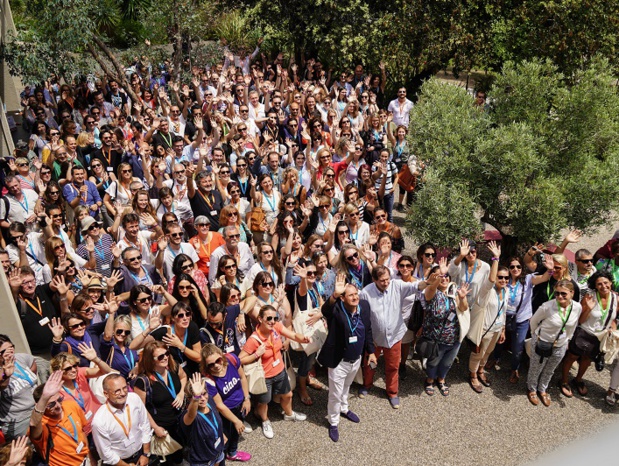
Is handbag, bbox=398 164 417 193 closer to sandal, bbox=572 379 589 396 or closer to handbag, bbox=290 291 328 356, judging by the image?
sandal, bbox=572 379 589 396

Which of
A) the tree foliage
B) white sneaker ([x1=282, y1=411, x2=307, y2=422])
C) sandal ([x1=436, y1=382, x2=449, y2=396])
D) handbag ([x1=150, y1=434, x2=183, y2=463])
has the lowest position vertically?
sandal ([x1=436, y1=382, x2=449, y2=396])

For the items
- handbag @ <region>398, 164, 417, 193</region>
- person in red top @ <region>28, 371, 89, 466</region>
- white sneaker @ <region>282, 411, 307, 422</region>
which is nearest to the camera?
person in red top @ <region>28, 371, 89, 466</region>

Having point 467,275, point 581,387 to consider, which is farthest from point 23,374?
point 581,387

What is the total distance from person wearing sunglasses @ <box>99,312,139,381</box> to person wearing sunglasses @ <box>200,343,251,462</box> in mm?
806

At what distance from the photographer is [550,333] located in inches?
273

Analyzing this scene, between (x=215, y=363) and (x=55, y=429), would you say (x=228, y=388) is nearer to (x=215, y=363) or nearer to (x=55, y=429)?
(x=215, y=363)

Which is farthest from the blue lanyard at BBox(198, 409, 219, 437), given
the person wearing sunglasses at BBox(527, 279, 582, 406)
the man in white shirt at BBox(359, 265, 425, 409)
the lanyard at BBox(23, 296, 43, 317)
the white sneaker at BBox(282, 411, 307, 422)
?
the person wearing sunglasses at BBox(527, 279, 582, 406)

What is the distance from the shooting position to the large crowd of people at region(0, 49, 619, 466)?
17.5 ft

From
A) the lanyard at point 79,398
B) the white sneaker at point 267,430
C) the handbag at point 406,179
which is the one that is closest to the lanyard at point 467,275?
the white sneaker at point 267,430

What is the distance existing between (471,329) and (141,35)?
19.2m

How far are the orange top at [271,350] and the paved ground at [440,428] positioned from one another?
2.70 feet

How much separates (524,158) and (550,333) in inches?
88.2

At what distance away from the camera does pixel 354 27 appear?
54.0 ft

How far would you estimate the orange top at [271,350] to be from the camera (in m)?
6.03
